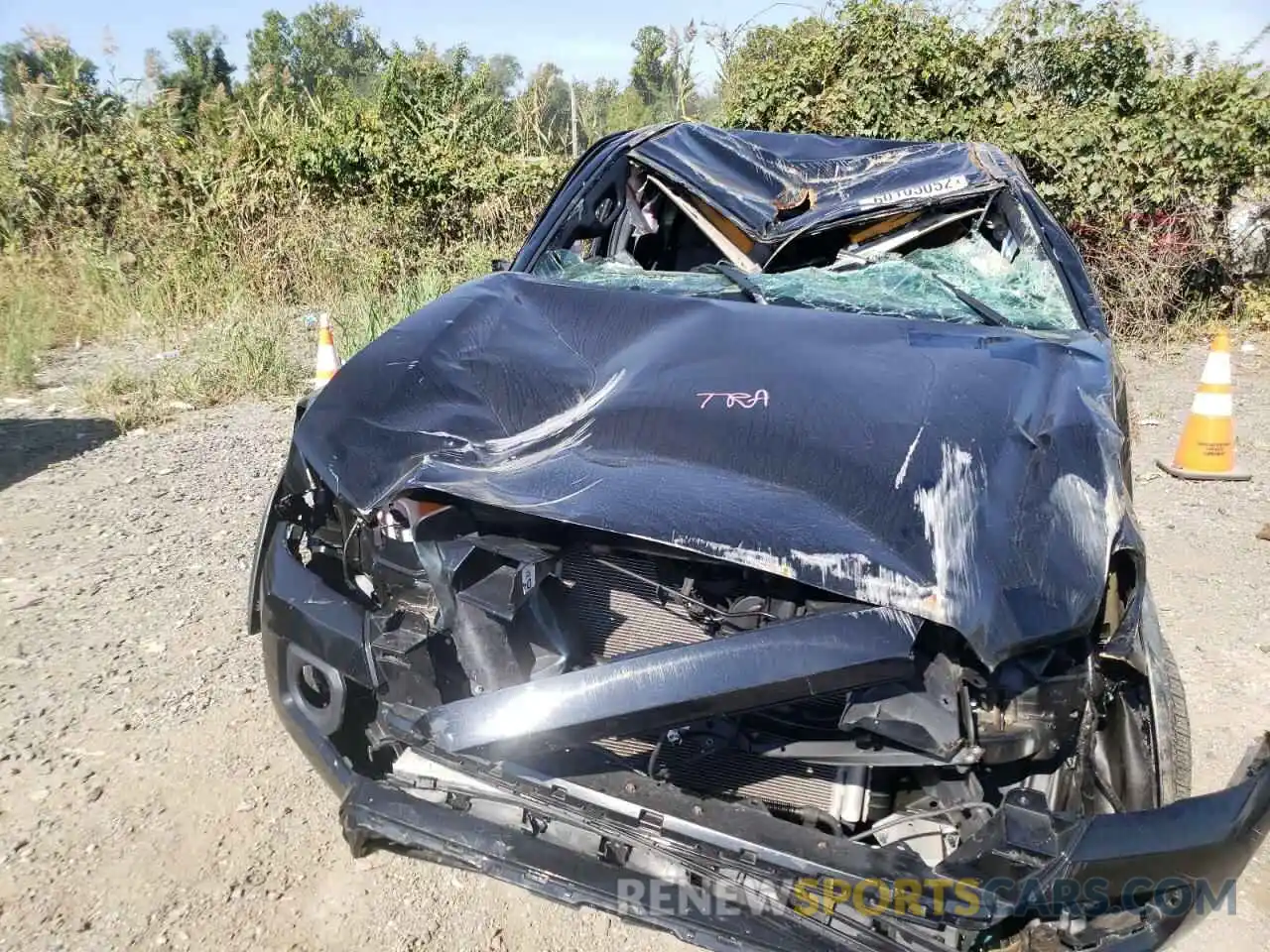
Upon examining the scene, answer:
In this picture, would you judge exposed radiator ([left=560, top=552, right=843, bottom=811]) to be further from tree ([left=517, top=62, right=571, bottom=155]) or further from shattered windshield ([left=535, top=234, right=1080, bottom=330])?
tree ([left=517, top=62, right=571, bottom=155])

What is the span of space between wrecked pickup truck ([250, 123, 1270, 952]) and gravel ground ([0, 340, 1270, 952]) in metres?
0.41

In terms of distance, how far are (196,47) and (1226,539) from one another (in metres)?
36.5

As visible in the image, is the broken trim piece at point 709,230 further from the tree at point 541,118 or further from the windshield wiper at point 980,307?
the tree at point 541,118

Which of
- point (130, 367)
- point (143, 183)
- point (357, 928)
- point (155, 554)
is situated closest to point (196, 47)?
point (143, 183)

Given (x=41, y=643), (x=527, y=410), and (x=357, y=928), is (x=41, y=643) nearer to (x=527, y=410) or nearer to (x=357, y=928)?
(x=357, y=928)

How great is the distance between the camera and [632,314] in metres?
2.64

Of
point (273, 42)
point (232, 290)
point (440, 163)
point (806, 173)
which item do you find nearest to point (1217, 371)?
point (806, 173)

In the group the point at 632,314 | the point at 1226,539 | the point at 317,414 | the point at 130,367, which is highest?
the point at 632,314

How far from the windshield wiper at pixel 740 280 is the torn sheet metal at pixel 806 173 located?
0.32 meters

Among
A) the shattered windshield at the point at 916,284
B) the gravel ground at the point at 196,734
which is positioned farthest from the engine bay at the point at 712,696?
the shattered windshield at the point at 916,284

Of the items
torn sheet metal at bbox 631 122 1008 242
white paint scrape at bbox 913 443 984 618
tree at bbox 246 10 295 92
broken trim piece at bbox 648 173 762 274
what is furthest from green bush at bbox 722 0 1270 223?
tree at bbox 246 10 295 92

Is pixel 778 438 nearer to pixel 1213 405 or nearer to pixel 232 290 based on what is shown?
pixel 1213 405

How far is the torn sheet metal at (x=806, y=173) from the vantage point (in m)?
3.41

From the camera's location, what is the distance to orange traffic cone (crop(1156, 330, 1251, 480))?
4.94 meters
